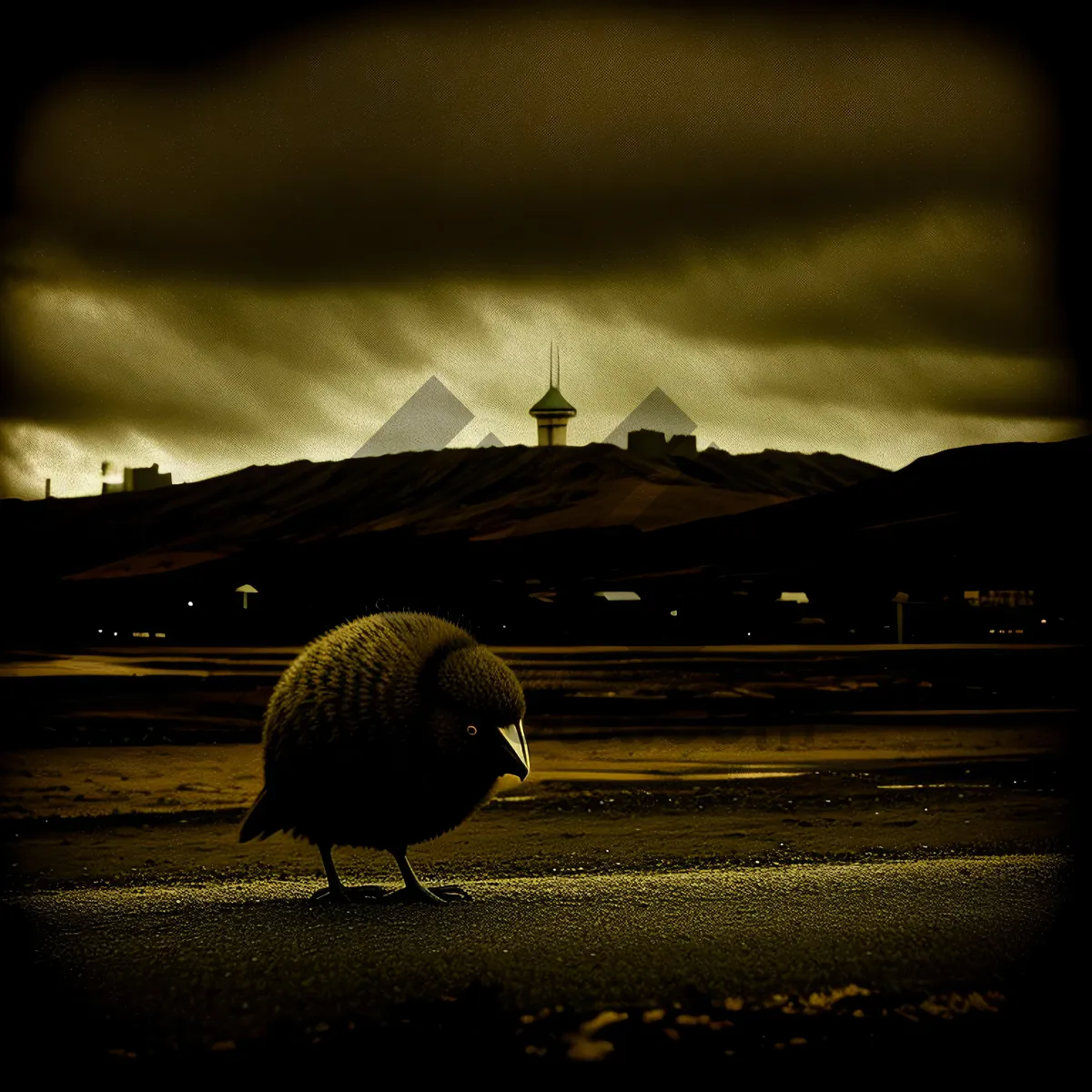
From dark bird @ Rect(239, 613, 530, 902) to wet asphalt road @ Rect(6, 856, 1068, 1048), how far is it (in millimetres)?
550

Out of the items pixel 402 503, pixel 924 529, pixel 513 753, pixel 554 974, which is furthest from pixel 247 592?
pixel 554 974

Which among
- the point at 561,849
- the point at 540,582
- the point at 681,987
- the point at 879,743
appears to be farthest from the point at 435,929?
the point at 540,582

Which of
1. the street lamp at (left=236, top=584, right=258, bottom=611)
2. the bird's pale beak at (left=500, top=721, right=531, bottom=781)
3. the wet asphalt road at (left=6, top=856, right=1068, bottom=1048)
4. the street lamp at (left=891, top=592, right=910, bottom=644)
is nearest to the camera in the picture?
the wet asphalt road at (left=6, top=856, right=1068, bottom=1048)

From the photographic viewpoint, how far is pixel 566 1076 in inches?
168

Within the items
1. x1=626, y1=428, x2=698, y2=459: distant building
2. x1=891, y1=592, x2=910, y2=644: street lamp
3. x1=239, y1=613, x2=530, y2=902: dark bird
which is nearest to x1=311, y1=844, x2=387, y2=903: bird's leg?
x1=239, y1=613, x2=530, y2=902: dark bird

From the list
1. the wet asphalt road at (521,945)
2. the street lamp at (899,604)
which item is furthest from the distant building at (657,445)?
the wet asphalt road at (521,945)

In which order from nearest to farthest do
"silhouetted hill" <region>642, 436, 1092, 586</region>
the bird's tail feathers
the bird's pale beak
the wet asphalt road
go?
1. the wet asphalt road
2. the bird's pale beak
3. the bird's tail feathers
4. "silhouetted hill" <region>642, 436, 1092, 586</region>

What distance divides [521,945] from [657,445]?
48652 millimetres

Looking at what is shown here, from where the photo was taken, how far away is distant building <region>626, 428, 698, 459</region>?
47166 millimetres

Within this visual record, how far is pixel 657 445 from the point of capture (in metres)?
53.3

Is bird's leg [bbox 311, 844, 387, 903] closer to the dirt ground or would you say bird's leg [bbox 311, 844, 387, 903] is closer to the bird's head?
the dirt ground

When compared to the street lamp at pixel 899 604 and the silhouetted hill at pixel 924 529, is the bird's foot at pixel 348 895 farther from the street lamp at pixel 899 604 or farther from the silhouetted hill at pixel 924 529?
the street lamp at pixel 899 604

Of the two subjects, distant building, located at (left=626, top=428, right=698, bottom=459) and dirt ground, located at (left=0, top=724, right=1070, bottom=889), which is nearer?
dirt ground, located at (left=0, top=724, right=1070, bottom=889)

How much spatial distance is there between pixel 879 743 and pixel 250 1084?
1331 cm
